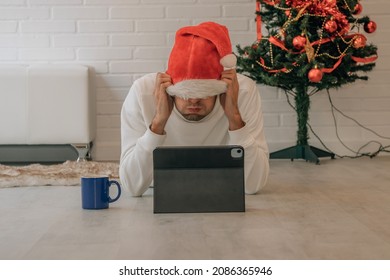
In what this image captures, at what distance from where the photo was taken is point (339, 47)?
157 inches

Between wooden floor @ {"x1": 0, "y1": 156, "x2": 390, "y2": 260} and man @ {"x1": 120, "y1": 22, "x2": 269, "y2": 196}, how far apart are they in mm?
169

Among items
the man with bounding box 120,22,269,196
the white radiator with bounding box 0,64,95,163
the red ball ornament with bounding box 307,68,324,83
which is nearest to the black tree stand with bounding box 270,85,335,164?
the red ball ornament with bounding box 307,68,324,83

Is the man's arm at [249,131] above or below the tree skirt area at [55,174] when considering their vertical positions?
above

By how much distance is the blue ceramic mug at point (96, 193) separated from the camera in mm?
2551

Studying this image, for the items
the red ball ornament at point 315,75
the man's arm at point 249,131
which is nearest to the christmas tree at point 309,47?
the red ball ornament at point 315,75

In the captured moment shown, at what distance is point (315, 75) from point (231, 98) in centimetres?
145

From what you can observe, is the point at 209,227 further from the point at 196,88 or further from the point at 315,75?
the point at 315,75

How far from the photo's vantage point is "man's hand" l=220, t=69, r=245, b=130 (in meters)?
2.47

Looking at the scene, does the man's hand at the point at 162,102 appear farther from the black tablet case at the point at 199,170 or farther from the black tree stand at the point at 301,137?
the black tree stand at the point at 301,137

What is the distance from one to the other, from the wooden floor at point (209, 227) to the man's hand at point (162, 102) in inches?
13.0

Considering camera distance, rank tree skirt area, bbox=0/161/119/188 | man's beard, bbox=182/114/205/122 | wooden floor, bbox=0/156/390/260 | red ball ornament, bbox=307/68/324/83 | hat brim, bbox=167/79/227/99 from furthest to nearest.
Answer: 1. red ball ornament, bbox=307/68/324/83
2. tree skirt area, bbox=0/161/119/188
3. man's beard, bbox=182/114/205/122
4. hat brim, bbox=167/79/227/99
5. wooden floor, bbox=0/156/390/260

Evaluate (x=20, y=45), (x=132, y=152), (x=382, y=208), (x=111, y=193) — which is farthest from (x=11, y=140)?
(x=382, y=208)

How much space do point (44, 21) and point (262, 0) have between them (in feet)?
4.71

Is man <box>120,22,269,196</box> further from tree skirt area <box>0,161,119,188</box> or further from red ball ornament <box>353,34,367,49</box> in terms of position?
red ball ornament <box>353,34,367,49</box>
